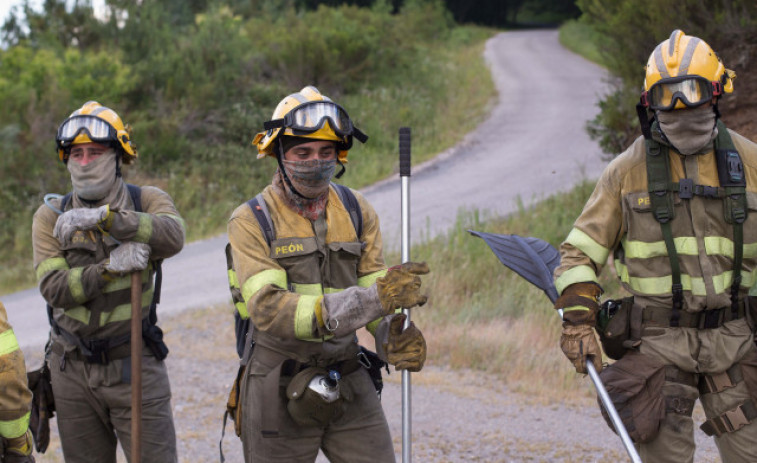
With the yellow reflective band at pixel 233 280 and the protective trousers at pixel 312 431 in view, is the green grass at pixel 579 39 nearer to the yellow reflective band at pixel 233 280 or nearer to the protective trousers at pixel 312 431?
the yellow reflective band at pixel 233 280

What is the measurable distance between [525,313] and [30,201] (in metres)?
9.96

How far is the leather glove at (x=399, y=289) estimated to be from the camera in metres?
3.03

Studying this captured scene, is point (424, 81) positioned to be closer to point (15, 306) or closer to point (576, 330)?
point (15, 306)

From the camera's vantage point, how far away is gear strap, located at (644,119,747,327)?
337cm

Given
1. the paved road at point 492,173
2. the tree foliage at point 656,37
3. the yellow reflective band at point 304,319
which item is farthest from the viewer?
the paved road at point 492,173

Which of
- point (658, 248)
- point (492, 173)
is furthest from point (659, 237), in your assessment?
point (492, 173)

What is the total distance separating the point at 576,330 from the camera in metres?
3.52

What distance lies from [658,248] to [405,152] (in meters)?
1.15

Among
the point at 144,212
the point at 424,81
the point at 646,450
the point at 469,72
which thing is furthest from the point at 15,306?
the point at 469,72

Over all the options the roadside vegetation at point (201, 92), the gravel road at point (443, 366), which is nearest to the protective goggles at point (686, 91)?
the gravel road at point (443, 366)

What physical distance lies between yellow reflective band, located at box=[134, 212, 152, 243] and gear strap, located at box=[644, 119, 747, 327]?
2.27m

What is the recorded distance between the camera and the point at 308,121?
11.1ft

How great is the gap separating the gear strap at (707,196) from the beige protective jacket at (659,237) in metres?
0.03

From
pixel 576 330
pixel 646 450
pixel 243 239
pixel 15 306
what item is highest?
pixel 243 239
